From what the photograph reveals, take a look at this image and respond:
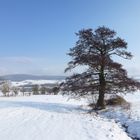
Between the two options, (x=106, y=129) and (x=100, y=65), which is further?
(x=100, y=65)

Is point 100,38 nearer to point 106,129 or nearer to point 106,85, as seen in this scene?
point 106,85

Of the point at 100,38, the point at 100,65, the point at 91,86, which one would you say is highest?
the point at 100,38

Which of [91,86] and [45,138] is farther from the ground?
[91,86]

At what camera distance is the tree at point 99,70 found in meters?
31.2

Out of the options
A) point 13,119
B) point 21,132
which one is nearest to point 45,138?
point 21,132

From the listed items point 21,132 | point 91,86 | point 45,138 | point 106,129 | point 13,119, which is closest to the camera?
point 45,138

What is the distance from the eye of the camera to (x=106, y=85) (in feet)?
105

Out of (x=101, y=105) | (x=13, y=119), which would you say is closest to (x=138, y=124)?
(x=13, y=119)

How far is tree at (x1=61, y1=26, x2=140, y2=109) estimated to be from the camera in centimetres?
3125

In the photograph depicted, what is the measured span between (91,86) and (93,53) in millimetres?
3721

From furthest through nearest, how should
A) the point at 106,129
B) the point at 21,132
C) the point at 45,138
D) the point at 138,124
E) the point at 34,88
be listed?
1. the point at 34,88
2. the point at 138,124
3. the point at 106,129
4. the point at 21,132
5. the point at 45,138

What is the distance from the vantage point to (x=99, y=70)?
3228 centimetres

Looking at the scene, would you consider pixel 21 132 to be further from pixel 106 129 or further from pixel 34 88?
pixel 34 88

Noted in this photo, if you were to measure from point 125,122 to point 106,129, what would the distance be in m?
4.25
